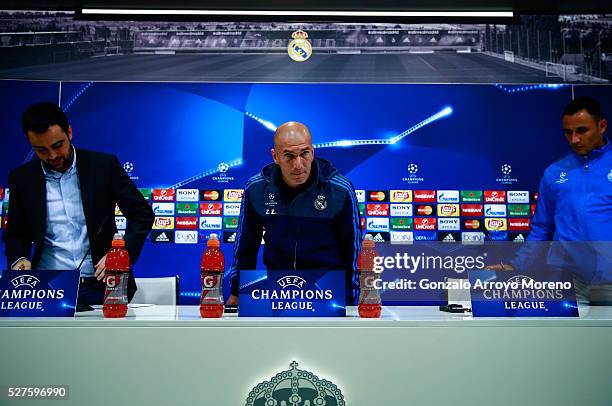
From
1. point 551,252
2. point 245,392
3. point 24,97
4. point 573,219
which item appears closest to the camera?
point 245,392

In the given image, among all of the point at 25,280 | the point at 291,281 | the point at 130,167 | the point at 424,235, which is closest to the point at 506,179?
the point at 424,235

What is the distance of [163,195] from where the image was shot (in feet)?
14.3

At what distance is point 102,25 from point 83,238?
257 cm

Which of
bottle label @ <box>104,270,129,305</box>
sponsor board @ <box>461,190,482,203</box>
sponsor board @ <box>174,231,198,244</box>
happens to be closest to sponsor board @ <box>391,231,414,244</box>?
sponsor board @ <box>461,190,482,203</box>

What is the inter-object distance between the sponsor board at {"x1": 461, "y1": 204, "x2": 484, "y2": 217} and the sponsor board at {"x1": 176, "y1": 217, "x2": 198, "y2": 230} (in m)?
1.99

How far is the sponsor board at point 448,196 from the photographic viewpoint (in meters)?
4.39

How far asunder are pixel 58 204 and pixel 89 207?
0.14 metres

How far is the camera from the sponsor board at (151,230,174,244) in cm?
434

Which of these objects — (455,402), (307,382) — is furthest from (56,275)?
(455,402)

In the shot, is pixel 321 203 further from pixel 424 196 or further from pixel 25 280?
pixel 424 196

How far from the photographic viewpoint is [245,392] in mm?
1532

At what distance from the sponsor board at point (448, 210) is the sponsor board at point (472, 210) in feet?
0.15

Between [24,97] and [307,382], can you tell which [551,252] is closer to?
[307,382]

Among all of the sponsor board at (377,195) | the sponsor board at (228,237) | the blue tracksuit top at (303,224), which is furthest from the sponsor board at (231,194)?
the blue tracksuit top at (303,224)
